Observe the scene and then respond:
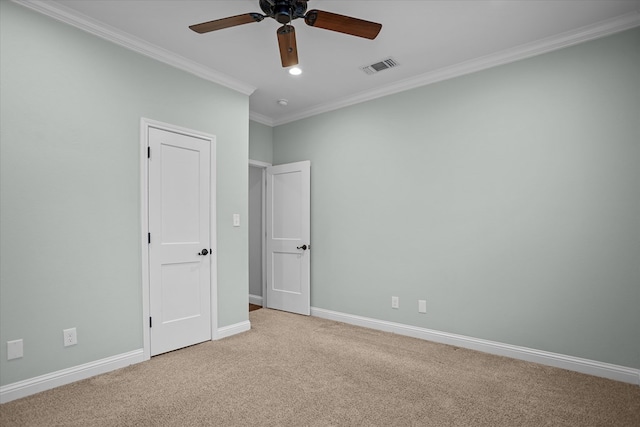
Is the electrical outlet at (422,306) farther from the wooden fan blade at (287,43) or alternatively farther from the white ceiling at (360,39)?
the wooden fan blade at (287,43)

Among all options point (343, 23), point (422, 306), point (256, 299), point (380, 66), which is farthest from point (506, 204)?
point (256, 299)

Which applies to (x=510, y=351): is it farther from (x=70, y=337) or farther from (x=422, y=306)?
(x=70, y=337)

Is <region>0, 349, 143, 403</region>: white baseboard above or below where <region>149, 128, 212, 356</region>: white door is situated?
below

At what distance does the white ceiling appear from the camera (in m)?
2.53

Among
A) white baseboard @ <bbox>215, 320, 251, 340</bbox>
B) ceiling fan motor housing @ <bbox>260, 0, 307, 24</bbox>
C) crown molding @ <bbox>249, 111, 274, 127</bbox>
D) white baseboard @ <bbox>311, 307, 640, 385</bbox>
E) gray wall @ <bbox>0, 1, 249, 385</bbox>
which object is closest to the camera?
ceiling fan motor housing @ <bbox>260, 0, 307, 24</bbox>

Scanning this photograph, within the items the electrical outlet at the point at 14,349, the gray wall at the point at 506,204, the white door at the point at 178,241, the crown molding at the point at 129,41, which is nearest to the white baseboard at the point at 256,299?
the gray wall at the point at 506,204

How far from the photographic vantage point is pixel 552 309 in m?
2.95

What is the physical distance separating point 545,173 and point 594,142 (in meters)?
0.40

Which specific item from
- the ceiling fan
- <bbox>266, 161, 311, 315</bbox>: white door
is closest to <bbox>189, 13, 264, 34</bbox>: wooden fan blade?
the ceiling fan

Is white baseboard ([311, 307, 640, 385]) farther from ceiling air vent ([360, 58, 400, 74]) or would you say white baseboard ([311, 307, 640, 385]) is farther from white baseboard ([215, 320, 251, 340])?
ceiling air vent ([360, 58, 400, 74])

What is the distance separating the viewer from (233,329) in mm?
3742

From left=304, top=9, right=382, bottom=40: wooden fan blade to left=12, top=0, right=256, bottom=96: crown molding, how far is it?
1.64m

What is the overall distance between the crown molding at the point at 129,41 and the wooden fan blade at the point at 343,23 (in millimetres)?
1635

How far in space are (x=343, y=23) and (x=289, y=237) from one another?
10.0 ft
